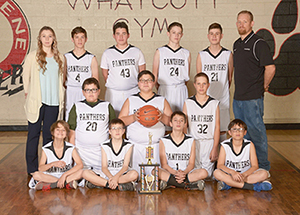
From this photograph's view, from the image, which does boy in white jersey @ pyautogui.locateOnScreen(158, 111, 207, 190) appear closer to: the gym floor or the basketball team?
the basketball team

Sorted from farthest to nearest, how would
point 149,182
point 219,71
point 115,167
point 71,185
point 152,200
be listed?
1. point 219,71
2. point 115,167
3. point 71,185
4. point 149,182
5. point 152,200

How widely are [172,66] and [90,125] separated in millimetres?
1208

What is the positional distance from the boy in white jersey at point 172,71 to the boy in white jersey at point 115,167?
0.91m

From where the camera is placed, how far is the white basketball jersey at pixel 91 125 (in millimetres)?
4047

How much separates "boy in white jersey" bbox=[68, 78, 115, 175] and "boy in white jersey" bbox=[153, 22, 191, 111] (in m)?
0.79

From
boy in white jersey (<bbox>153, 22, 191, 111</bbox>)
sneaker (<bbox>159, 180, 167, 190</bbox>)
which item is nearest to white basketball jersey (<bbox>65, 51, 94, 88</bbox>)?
boy in white jersey (<bbox>153, 22, 191, 111</bbox>)

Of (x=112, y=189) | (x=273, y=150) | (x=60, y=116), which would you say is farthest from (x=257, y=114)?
(x=60, y=116)

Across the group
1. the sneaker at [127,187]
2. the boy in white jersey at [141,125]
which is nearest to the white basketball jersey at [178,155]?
the boy in white jersey at [141,125]

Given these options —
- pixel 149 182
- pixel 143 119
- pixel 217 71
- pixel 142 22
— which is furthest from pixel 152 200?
pixel 142 22

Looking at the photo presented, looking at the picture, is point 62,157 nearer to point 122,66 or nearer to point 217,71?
point 122,66

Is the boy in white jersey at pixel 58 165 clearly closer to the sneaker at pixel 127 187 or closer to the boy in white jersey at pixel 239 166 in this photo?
the sneaker at pixel 127 187

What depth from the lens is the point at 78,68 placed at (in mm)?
4418

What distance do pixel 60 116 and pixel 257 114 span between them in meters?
2.19

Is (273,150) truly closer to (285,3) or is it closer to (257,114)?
(257,114)
